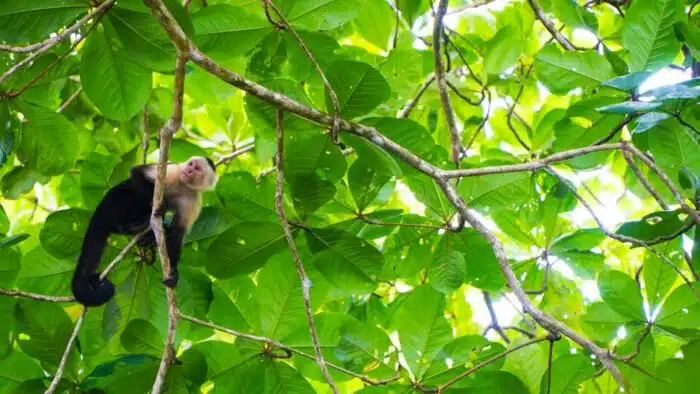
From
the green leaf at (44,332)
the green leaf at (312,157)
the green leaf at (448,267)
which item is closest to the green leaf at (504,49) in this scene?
the green leaf at (448,267)

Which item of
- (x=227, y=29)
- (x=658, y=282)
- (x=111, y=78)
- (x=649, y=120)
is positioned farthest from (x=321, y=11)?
(x=658, y=282)

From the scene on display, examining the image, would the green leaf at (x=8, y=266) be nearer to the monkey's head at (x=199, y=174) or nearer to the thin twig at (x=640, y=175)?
the monkey's head at (x=199, y=174)

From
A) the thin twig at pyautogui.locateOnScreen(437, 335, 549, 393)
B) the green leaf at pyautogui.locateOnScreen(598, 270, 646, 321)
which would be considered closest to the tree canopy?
the green leaf at pyautogui.locateOnScreen(598, 270, 646, 321)

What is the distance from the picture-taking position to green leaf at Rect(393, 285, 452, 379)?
8.50ft

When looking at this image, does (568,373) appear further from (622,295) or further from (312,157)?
(312,157)

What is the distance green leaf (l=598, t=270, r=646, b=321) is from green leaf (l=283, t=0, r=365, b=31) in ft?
4.57

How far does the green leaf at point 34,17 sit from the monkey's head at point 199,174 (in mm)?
1249

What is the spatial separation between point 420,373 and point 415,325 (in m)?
0.18

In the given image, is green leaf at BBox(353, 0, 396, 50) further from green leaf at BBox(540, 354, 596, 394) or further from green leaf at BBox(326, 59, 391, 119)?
green leaf at BBox(540, 354, 596, 394)

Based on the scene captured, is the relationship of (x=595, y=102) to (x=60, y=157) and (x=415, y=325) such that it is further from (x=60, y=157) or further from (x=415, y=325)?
(x=60, y=157)

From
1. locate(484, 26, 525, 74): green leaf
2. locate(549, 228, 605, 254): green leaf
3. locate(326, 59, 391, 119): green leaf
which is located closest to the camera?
locate(326, 59, 391, 119): green leaf

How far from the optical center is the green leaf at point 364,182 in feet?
8.93

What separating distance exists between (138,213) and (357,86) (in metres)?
1.55

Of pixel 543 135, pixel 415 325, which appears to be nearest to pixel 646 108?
pixel 415 325
